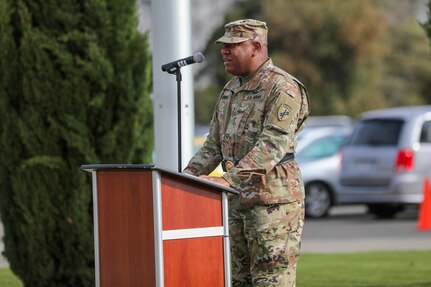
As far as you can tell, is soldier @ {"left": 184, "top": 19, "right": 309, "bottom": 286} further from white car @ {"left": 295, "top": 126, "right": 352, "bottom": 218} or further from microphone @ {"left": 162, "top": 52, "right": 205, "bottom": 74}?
white car @ {"left": 295, "top": 126, "right": 352, "bottom": 218}

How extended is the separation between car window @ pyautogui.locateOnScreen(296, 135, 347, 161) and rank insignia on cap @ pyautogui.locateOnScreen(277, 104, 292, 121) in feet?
47.4

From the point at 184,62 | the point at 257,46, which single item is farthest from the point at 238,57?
the point at 184,62

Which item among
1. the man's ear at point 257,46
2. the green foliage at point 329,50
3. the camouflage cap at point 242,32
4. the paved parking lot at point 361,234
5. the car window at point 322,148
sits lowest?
the paved parking lot at point 361,234

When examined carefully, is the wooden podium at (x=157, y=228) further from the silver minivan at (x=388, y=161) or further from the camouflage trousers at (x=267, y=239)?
the silver minivan at (x=388, y=161)

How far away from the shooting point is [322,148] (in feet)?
68.3

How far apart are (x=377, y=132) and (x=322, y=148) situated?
2029 millimetres

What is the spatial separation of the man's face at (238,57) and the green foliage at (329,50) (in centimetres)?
3815

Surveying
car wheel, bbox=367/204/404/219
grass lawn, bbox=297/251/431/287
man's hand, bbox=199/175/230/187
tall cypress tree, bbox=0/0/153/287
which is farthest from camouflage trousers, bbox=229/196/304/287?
car wheel, bbox=367/204/404/219

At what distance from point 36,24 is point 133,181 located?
14.3ft

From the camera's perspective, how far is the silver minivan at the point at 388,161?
18.2m

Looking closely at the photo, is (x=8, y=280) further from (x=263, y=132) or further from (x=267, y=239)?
(x=263, y=132)

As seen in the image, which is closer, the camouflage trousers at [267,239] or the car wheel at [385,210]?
the camouflage trousers at [267,239]

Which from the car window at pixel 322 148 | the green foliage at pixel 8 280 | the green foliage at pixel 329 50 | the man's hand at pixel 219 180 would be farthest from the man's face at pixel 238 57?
the green foliage at pixel 329 50

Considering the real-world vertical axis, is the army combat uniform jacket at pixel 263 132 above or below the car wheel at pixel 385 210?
above
